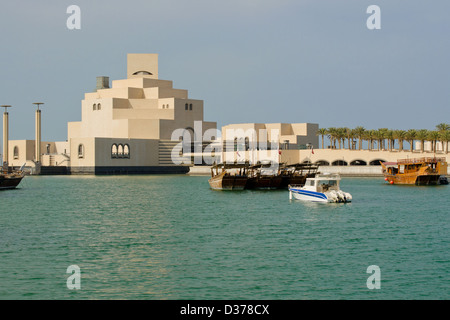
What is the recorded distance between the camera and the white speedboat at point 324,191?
56.6 metres

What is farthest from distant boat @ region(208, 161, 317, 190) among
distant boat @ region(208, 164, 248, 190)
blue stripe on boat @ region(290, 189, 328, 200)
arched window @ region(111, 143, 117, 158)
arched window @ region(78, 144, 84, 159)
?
arched window @ region(78, 144, 84, 159)

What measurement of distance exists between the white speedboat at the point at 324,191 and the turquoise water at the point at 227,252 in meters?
1.57

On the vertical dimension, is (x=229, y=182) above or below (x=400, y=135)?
below

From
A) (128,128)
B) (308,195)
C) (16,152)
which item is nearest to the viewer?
(308,195)

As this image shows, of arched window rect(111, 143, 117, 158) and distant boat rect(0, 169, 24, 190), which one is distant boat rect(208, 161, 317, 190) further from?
arched window rect(111, 143, 117, 158)

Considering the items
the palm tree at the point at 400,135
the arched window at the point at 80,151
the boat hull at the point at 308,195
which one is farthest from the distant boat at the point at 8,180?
the palm tree at the point at 400,135

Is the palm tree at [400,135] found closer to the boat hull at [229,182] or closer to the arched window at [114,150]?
the arched window at [114,150]

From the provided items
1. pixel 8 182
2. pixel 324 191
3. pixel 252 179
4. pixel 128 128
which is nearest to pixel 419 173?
pixel 252 179

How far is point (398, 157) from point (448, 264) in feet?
350

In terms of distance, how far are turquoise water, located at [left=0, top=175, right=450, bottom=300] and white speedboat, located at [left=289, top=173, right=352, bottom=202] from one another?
1.57 metres

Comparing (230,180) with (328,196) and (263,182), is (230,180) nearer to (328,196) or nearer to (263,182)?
(263,182)

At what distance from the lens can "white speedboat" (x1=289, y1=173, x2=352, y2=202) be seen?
2228 inches

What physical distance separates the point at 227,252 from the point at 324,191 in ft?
94.3

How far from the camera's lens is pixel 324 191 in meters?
57.6
